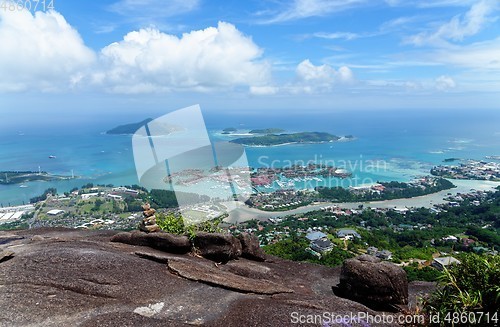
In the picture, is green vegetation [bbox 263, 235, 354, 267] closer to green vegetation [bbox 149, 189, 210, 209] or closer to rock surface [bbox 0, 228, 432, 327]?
rock surface [bbox 0, 228, 432, 327]

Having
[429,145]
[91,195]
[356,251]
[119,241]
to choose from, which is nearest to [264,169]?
[91,195]

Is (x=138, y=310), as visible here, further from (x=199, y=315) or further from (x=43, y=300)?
(x=43, y=300)

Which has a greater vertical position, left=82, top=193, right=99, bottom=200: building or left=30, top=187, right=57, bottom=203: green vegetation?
left=30, top=187, right=57, bottom=203: green vegetation

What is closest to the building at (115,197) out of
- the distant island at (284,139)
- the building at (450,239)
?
the building at (450,239)

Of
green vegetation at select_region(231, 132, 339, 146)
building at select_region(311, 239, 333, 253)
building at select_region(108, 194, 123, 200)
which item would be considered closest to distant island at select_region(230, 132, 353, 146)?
green vegetation at select_region(231, 132, 339, 146)

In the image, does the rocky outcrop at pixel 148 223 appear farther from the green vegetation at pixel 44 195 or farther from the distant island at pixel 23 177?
the distant island at pixel 23 177

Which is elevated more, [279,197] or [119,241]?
[119,241]
